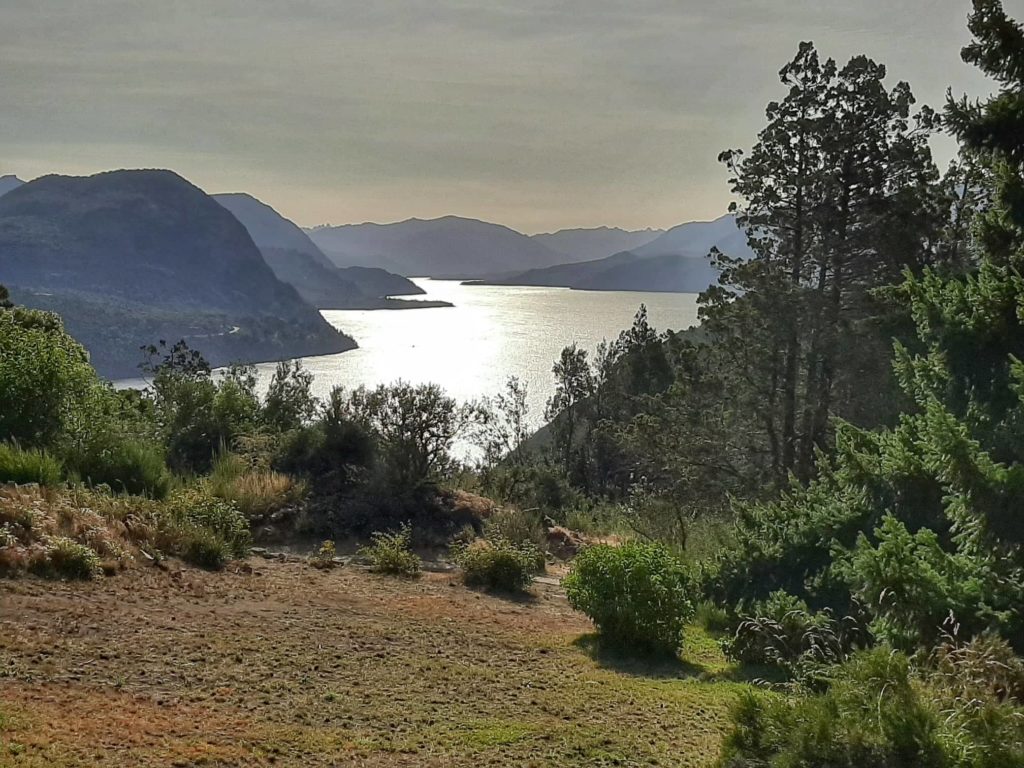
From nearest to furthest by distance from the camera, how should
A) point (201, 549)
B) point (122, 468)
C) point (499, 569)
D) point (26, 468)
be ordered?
point (201, 549), point (26, 468), point (499, 569), point (122, 468)

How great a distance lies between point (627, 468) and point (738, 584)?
21872 millimetres

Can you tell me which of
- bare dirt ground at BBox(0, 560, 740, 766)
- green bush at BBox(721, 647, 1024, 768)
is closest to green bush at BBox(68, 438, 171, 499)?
bare dirt ground at BBox(0, 560, 740, 766)

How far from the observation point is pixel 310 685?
13.3 feet

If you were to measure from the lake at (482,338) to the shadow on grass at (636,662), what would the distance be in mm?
16528

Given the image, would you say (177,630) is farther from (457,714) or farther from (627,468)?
(627,468)

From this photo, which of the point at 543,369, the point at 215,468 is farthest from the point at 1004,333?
the point at 543,369

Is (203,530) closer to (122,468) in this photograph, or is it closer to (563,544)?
(122,468)

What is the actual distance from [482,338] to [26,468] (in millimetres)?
72479

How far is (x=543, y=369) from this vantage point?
197 ft

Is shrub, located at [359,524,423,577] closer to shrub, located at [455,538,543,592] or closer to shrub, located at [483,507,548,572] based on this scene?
shrub, located at [455,538,543,592]

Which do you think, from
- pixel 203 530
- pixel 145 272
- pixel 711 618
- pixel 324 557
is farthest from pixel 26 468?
pixel 145 272

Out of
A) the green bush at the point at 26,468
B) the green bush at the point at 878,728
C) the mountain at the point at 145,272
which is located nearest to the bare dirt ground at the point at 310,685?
the green bush at the point at 878,728

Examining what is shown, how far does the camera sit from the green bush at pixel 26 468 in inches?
279

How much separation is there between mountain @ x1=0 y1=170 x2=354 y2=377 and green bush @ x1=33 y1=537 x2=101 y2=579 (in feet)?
238
